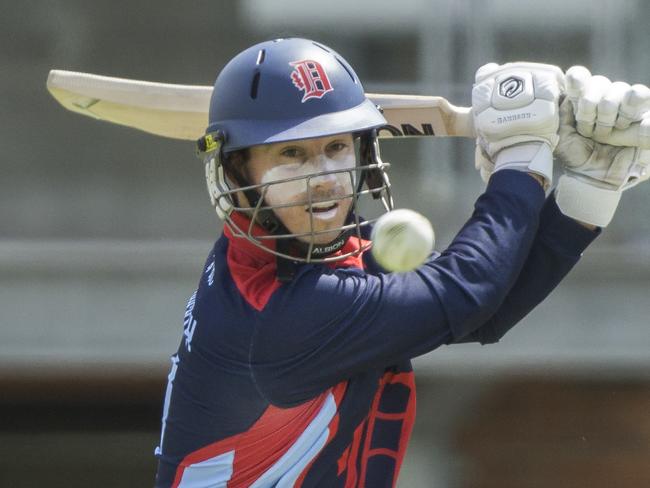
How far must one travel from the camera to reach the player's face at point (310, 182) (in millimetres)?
2289

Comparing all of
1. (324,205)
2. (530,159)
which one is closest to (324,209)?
(324,205)

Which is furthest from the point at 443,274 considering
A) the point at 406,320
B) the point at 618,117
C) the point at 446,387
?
the point at 446,387

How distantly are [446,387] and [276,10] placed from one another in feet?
5.69

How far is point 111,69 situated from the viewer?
5.48 m

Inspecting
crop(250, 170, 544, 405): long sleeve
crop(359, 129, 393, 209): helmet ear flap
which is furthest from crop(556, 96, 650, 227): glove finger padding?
crop(359, 129, 393, 209): helmet ear flap

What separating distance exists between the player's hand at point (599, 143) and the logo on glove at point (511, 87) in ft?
0.30

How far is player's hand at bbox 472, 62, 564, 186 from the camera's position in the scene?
2340 millimetres

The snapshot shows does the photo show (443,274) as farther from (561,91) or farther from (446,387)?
(446,387)

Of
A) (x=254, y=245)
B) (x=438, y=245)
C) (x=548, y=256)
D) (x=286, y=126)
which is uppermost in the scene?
(x=286, y=126)

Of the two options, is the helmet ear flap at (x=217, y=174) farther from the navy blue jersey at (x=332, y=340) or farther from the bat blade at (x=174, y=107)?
the bat blade at (x=174, y=107)

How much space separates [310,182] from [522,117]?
0.42 m

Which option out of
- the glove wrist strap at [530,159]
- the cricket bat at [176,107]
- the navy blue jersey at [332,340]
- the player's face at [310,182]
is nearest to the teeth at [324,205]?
the player's face at [310,182]

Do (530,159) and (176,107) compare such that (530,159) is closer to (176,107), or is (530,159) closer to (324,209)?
(324,209)

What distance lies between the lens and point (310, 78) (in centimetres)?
235
